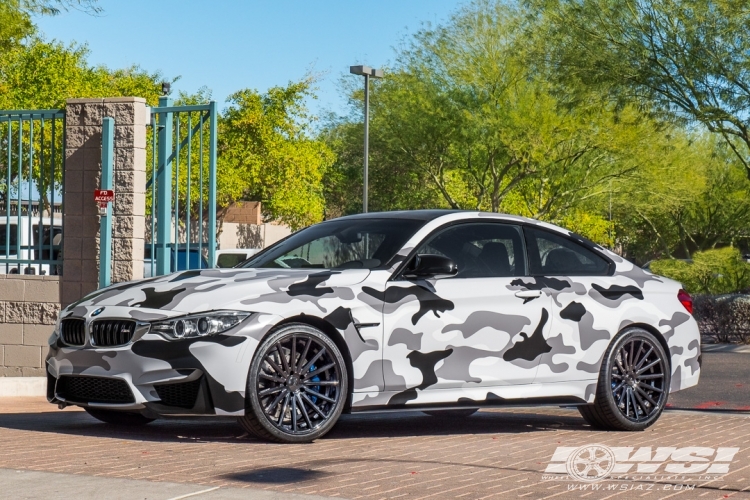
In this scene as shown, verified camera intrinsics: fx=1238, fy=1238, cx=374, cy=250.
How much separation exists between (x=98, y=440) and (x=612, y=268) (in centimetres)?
405

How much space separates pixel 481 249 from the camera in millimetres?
8812

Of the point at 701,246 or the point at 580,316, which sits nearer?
the point at 580,316

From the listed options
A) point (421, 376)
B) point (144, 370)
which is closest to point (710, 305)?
point (421, 376)

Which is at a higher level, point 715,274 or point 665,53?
point 665,53

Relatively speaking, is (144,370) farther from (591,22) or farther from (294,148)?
(294,148)

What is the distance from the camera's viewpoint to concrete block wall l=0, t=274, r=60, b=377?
13.6 metres

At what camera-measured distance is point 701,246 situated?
66.3m

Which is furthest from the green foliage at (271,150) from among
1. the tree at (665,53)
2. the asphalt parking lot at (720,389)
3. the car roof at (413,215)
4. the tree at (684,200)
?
the car roof at (413,215)

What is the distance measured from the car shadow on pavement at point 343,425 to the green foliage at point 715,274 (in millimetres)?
14771

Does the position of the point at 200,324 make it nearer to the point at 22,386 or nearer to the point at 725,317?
the point at 22,386

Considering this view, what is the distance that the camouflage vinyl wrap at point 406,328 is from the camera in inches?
295

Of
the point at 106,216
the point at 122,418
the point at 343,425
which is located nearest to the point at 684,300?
the point at 343,425

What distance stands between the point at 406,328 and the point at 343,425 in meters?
1.43

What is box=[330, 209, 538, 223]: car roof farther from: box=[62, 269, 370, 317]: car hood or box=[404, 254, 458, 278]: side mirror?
box=[62, 269, 370, 317]: car hood
